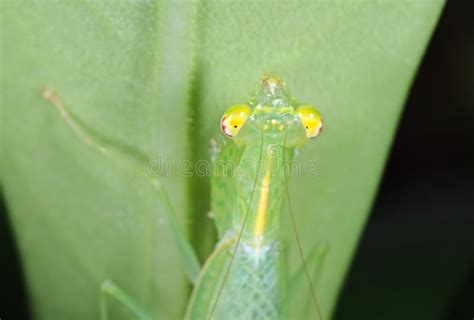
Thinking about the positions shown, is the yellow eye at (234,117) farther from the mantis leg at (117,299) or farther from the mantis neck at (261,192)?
the mantis leg at (117,299)

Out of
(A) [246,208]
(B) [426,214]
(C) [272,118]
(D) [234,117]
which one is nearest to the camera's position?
(D) [234,117]

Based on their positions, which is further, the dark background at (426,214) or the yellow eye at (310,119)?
the dark background at (426,214)

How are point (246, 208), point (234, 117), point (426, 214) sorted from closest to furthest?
point (234, 117) < point (246, 208) < point (426, 214)

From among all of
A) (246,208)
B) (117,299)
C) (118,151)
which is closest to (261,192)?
(246,208)

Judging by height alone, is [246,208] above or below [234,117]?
below

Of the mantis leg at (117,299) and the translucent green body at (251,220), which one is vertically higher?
the translucent green body at (251,220)

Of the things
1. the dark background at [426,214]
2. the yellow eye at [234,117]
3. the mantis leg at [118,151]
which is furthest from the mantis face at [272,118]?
the dark background at [426,214]

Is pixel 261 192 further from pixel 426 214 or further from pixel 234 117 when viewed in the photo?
pixel 426 214
